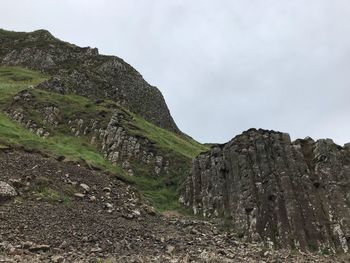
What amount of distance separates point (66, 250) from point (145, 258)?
180 inches

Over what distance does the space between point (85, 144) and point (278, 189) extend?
2620 cm

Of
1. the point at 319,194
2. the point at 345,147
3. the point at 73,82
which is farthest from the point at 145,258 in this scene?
the point at 73,82

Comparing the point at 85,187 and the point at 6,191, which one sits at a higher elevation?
the point at 85,187

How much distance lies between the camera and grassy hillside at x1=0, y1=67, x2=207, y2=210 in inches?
1906

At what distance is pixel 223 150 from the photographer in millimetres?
50094

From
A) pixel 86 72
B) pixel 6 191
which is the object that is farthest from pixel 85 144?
pixel 86 72

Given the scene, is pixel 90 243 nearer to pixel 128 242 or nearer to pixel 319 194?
pixel 128 242

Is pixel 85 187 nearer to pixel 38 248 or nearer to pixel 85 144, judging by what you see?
pixel 38 248

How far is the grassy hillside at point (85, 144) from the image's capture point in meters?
48.4

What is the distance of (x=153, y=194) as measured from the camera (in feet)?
159

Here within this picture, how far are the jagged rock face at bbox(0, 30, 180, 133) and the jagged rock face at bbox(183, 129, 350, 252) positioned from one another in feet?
132

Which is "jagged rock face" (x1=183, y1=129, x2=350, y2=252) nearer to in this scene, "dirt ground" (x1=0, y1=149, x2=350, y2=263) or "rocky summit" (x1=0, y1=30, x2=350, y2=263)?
"rocky summit" (x1=0, y1=30, x2=350, y2=263)

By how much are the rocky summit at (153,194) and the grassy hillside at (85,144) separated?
22 centimetres

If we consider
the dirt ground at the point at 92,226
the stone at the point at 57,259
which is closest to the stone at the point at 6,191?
the dirt ground at the point at 92,226
